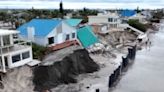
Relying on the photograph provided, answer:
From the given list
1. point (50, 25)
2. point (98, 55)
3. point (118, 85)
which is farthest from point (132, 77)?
point (50, 25)

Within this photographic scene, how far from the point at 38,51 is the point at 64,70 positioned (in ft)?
14.4

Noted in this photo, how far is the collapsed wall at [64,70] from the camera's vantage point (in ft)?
94.6

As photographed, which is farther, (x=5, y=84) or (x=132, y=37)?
(x=132, y=37)

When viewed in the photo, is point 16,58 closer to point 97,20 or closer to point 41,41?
point 41,41

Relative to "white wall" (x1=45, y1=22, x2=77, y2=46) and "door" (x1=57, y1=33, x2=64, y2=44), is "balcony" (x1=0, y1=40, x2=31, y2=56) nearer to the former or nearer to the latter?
"white wall" (x1=45, y1=22, x2=77, y2=46)

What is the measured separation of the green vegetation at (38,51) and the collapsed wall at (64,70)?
264 cm

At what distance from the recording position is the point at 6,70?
25.9m

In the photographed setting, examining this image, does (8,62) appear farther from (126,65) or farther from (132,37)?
(132,37)

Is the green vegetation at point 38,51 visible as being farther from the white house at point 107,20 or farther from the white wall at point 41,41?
the white house at point 107,20

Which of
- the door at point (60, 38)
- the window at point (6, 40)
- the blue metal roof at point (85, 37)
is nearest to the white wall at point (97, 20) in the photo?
the blue metal roof at point (85, 37)

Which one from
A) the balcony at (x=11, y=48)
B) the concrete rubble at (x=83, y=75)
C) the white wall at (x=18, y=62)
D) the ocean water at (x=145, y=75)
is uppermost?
the balcony at (x=11, y=48)

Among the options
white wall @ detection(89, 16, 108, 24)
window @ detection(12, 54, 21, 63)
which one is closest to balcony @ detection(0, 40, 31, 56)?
window @ detection(12, 54, 21, 63)

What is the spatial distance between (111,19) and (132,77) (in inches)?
1215

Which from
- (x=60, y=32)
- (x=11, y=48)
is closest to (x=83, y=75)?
(x=60, y=32)
